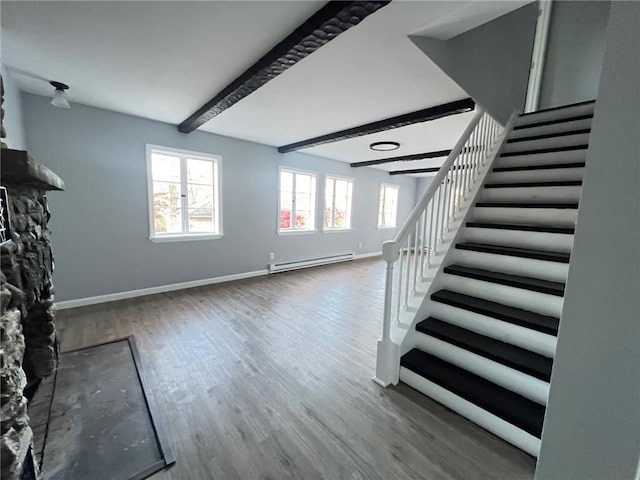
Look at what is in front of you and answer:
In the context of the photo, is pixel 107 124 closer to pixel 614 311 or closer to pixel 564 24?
pixel 614 311

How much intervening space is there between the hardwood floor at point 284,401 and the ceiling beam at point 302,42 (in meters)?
2.39

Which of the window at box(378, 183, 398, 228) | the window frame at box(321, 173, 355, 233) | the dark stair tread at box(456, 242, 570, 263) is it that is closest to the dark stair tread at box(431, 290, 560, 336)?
the dark stair tread at box(456, 242, 570, 263)

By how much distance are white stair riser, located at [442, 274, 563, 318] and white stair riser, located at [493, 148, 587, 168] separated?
1526mm

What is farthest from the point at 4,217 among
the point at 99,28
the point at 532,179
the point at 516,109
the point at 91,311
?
the point at 516,109

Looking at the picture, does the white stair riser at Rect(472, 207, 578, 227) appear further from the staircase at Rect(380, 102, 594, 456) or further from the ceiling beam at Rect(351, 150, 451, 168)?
the ceiling beam at Rect(351, 150, 451, 168)

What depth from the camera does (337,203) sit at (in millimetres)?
6504

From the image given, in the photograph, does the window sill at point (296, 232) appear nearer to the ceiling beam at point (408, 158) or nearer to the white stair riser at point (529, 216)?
the ceiling beam at point (408, 158)

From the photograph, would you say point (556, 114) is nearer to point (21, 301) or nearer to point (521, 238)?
point (521, 238)

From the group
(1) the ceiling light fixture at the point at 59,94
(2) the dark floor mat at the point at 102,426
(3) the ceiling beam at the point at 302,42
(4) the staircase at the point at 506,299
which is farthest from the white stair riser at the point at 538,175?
(1) the ceiling light fixture at the point at 59,94

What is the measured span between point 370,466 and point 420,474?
25cm

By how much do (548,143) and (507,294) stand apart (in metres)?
1.95

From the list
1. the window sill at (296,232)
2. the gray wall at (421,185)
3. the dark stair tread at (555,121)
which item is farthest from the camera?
the gray wall at (421,185)

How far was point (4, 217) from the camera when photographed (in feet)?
3.94

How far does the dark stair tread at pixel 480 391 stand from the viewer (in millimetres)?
1477
